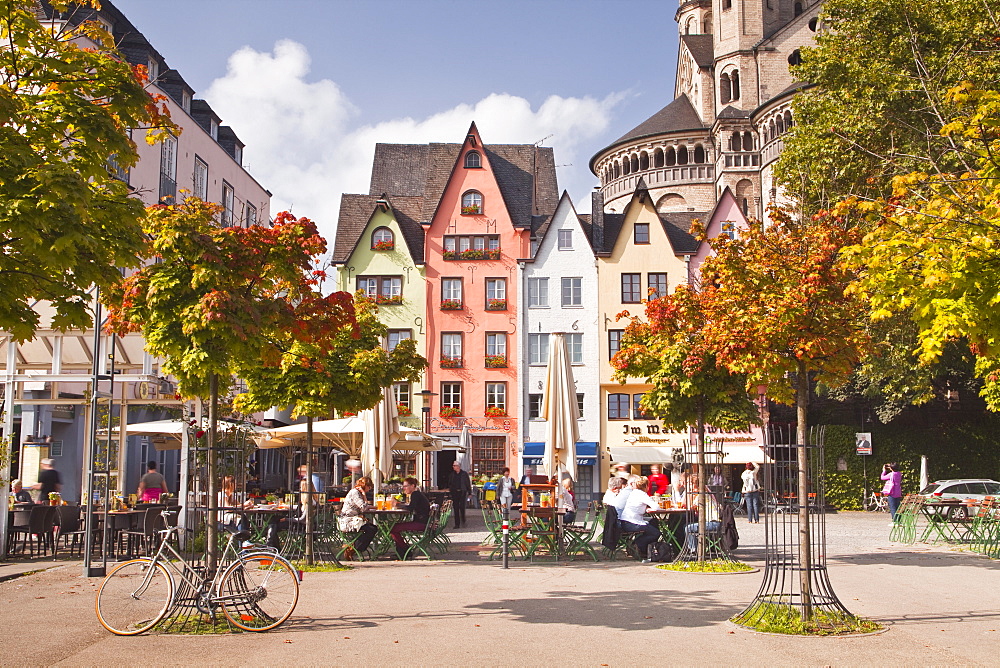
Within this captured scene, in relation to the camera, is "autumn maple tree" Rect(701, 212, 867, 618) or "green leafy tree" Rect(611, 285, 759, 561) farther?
"green leafy tree" Rect(611, 285, 759, 561)

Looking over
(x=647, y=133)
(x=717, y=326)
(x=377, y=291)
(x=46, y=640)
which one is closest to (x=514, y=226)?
(x=377, y=291)

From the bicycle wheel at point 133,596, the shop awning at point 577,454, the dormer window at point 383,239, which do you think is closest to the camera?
the bicycle wheel at point 133,596

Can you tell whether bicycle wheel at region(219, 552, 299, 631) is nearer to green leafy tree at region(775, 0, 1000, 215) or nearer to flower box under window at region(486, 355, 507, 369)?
green leafy tree at region(775, 0, 1000, 215)

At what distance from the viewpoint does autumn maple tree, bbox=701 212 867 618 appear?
10359 mm

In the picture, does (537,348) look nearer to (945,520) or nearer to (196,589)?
(945,520)

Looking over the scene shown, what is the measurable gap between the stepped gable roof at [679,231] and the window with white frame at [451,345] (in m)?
10.2

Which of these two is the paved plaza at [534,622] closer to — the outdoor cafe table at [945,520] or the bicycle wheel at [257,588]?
the bicycle wheel at [257,588]

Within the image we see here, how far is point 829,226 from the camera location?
37.1 feet

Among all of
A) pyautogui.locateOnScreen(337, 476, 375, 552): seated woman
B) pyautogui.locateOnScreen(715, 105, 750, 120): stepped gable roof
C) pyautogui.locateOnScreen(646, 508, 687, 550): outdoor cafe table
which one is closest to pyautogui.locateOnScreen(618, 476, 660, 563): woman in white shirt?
pyautogui.locateOnScreen(646, 508, 687, 550): outdoor cafe table

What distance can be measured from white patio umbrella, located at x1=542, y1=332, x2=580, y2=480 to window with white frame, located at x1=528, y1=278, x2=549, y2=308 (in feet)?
78.8

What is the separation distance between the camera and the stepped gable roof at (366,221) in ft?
153

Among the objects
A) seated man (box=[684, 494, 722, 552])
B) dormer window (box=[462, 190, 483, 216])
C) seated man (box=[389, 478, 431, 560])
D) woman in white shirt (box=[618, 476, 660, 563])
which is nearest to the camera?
seated man (box=[684, 494, 722, 552])

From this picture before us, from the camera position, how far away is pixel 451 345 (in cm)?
4572

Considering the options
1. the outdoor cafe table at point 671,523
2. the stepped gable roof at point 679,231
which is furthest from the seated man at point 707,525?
the stepped gable roof at point 679,231
